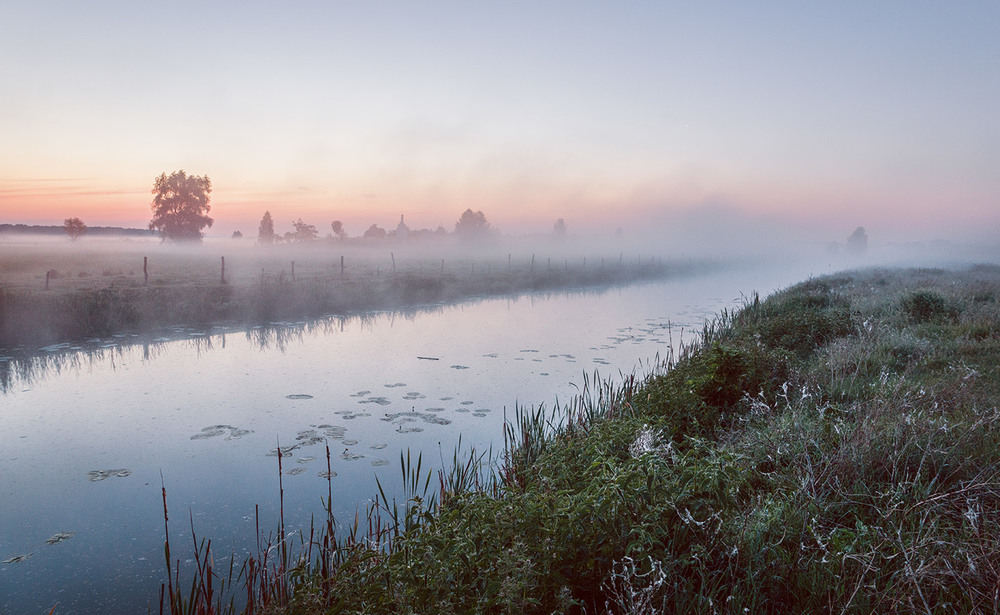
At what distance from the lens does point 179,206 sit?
7331 centimetres

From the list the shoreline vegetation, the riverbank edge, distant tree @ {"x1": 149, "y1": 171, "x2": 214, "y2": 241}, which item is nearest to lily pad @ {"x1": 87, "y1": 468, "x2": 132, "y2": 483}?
the shoreline vegetation

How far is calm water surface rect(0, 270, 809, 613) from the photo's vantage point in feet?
18.4

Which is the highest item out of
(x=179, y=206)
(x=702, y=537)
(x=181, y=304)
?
(x=179, y=206)

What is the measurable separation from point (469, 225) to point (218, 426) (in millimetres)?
140402

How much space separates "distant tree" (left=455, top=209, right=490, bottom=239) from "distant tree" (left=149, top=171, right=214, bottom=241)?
258 feet

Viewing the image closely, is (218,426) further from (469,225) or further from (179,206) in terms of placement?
(469,225)

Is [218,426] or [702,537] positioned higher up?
[702,537]

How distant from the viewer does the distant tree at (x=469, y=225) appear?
482ft

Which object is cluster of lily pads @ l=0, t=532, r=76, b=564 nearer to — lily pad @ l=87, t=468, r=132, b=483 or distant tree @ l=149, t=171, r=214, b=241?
lily pad @ l=87, t=468, r=132, b=483

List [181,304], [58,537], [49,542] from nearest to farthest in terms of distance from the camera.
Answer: [49,542] < [58,537] < [181,304]

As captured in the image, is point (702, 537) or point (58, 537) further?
point (58, 537)

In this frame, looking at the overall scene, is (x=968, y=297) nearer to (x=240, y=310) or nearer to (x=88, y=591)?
(x=88, y=591)

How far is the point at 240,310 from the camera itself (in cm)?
2103

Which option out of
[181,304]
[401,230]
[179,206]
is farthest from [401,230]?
[181,304]
